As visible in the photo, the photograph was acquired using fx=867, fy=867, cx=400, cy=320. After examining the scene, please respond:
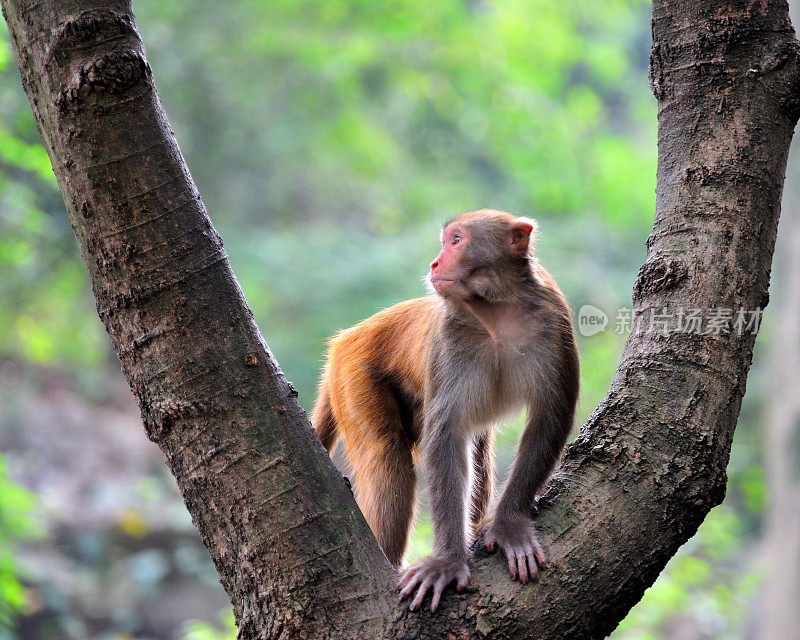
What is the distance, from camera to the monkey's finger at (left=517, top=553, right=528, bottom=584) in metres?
2.75

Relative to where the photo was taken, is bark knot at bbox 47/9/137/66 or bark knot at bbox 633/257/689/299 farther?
bark knot at bbox 633/257/689/299

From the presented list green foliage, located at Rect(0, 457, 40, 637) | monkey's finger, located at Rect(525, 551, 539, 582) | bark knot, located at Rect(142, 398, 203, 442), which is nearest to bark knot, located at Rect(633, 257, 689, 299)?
monkey's finger, located at Rect(525, 551, 539, 582)

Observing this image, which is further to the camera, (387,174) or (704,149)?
(387,174)

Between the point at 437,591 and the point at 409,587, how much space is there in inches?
3.6

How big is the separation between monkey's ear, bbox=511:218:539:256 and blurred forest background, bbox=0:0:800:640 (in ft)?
15.8

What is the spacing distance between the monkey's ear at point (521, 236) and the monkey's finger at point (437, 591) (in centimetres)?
159

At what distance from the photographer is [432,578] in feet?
9.22

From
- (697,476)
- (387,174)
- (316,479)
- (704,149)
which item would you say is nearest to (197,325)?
(316,479)

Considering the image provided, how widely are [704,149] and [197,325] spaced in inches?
76.7

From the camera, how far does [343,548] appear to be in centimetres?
275

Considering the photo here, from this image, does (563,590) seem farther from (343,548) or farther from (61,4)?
(61,4)

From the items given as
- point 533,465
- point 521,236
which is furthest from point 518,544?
point 521,236

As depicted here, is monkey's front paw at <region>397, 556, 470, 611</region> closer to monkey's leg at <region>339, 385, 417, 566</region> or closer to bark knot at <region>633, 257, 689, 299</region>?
monkey's leg at <region>339, 385, 417, 566</region>

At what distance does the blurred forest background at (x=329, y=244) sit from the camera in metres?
9.95
